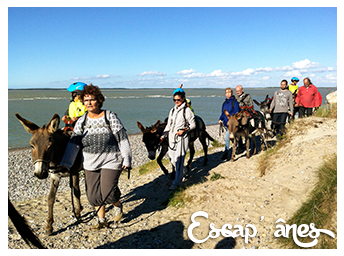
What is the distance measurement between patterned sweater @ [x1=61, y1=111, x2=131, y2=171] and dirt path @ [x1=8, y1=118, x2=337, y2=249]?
62.8 inches

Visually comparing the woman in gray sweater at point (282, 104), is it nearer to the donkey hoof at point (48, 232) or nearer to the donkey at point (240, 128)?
the donkey at point (240, 128)

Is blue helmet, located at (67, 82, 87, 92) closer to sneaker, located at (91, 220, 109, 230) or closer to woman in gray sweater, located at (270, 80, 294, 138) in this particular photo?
sneaker, located at (91, 220, 109, 230)

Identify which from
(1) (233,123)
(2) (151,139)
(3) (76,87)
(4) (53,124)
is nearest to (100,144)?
(4) (53,124)

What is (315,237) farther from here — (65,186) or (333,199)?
(65,186)

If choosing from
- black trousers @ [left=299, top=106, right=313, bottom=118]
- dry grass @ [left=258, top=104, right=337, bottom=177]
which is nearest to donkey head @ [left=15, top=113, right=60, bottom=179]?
dry grass @ [left=258, top=104, right=337, bottom=177]

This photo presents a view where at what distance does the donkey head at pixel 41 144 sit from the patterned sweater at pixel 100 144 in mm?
413

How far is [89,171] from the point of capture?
4.79m

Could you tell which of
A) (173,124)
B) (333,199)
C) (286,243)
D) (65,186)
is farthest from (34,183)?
(333,199)

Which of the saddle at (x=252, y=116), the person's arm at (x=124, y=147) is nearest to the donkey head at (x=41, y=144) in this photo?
the person's arm at (x=124, y=147)

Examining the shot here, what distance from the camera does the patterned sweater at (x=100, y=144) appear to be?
4586 millimetres

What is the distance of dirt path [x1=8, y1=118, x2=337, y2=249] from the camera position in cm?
484

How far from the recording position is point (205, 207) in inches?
225

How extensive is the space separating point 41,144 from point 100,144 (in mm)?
980

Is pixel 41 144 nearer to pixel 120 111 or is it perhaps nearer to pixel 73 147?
pixel 73 147
